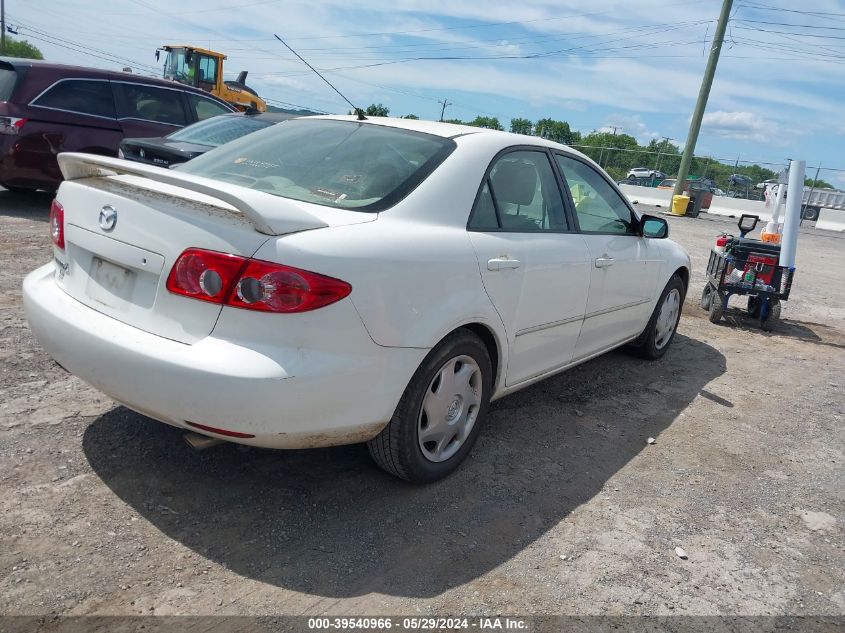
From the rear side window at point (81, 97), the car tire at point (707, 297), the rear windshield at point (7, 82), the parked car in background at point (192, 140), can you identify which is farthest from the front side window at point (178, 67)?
the car tire at point (707, 297)

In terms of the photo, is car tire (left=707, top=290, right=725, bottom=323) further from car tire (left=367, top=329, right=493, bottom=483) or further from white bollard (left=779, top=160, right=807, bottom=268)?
car tire (left=367, top=329, right=493, bottom=483)

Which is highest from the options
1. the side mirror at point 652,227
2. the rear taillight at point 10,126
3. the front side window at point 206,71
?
the front side window at point 206,71

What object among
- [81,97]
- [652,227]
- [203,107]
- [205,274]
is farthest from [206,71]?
[205,274]

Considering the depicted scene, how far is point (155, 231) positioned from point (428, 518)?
5.35 ft

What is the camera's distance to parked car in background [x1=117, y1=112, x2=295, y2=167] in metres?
7.41

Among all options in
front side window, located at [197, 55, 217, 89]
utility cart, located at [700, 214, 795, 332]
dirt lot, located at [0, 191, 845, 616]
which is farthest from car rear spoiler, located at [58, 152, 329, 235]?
front side window, located at [197, 55, 217, 89]

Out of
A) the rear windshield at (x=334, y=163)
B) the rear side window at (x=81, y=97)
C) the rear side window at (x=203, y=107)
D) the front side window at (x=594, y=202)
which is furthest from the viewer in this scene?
the rear side window at (x=203, y=107)

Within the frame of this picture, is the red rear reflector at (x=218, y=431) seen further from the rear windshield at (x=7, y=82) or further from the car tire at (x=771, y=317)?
the rear windshield at (x=7, y=82)

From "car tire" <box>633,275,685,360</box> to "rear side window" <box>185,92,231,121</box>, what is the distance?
7.17 m

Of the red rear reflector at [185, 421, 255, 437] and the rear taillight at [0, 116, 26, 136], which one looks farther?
the rear taillight at [0, 116, 26, 136]

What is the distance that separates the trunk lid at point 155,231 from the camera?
2.50 m

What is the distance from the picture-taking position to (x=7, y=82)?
26.4 ft

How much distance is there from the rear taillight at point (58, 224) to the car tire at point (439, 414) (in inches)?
65.3

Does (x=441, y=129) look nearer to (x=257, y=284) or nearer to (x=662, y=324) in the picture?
(x=257, y=284)
